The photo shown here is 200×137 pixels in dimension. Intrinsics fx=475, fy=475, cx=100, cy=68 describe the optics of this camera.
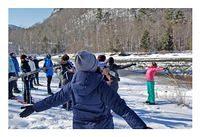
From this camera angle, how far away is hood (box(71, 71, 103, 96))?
334 centimetres

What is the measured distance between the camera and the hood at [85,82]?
334 centimetres

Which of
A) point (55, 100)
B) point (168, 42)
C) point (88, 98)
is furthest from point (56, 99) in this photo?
point (168, 42)

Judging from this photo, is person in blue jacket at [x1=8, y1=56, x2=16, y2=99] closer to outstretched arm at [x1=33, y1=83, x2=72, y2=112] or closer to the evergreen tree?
outstretched arm at [x1=33, y1=83, x2=72, y2=112]

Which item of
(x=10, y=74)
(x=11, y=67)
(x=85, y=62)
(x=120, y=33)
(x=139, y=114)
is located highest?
(x=120, y=33)

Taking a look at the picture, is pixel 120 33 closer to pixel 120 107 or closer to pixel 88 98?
pixel 88 98

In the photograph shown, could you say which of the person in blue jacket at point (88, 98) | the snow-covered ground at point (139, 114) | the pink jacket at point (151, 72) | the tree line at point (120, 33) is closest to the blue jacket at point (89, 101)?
the person in blue jacket at point (88, 98)

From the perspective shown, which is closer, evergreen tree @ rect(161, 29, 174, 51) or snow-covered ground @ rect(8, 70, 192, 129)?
snow-covered ground @ rect(8, 70, 192, 129)

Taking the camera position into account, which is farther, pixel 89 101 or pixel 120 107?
pixel 89 101

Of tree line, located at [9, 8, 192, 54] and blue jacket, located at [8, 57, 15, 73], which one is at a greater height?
tree line, located at [9, 8, 192, 54]

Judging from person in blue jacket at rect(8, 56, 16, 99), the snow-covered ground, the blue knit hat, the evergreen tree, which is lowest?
the snow-covered ground

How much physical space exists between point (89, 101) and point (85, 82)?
0.16 meters

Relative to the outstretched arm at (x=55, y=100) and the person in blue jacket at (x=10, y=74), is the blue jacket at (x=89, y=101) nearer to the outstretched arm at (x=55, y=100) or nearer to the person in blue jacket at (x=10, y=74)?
the outstretched arm at (x=55, y=100)

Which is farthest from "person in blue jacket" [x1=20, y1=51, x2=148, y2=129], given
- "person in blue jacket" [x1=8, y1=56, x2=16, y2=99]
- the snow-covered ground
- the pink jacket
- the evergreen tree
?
the evergreen tree

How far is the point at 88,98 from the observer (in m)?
3.41
